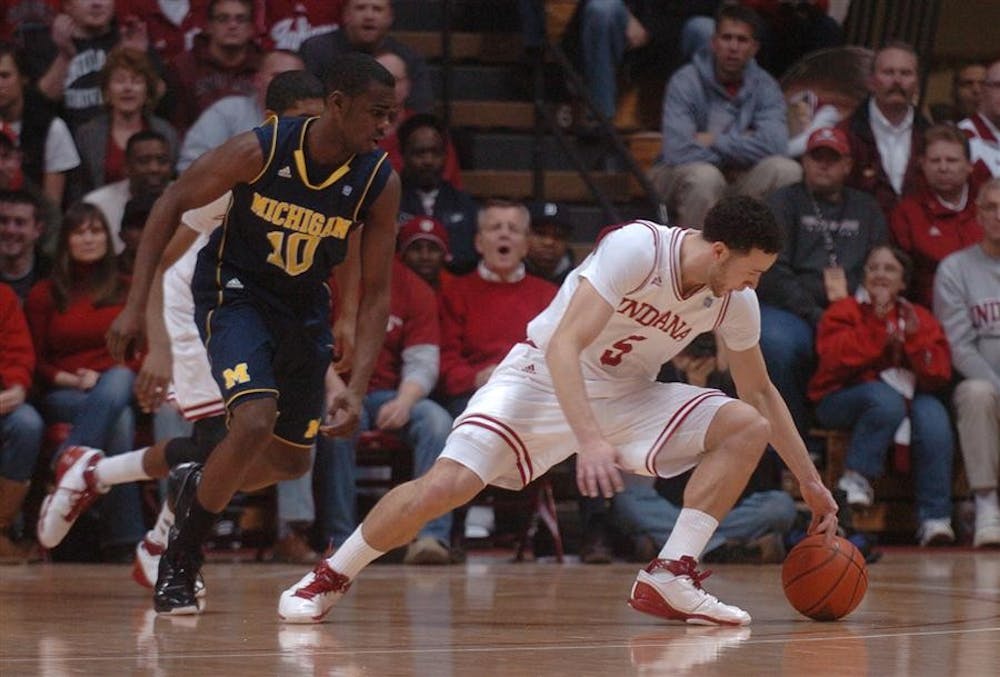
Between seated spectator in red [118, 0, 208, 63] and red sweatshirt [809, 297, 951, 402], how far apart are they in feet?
13.6

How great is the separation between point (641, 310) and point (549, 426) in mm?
466

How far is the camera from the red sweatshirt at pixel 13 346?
8.75 m

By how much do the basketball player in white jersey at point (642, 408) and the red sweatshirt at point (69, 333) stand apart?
3.52 metres

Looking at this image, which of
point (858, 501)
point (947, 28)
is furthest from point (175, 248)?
point (947, 28)

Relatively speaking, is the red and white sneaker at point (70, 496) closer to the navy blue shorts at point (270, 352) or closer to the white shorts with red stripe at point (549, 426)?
the navy blue shorts at point (270, 352)

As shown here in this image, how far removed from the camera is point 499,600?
6770mm

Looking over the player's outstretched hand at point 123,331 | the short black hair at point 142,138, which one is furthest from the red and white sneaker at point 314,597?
the short black hair at point 142,138

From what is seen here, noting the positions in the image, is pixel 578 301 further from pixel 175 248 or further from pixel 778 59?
pixel 778 59

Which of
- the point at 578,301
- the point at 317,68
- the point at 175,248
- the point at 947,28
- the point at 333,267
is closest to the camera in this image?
the point at 578,301

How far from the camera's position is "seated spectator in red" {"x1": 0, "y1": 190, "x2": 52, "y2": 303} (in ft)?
30.0

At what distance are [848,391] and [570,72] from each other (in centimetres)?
260

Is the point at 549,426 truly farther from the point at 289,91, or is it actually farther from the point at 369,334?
the point at 289,91

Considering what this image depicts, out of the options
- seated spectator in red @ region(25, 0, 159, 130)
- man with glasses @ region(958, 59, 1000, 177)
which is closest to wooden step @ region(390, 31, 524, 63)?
seated spectator in red @ region(25, 0, 159, 130)

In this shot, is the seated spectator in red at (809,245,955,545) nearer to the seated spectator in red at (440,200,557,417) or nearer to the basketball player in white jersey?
the seated spectator in red at (440,200,557,417)
